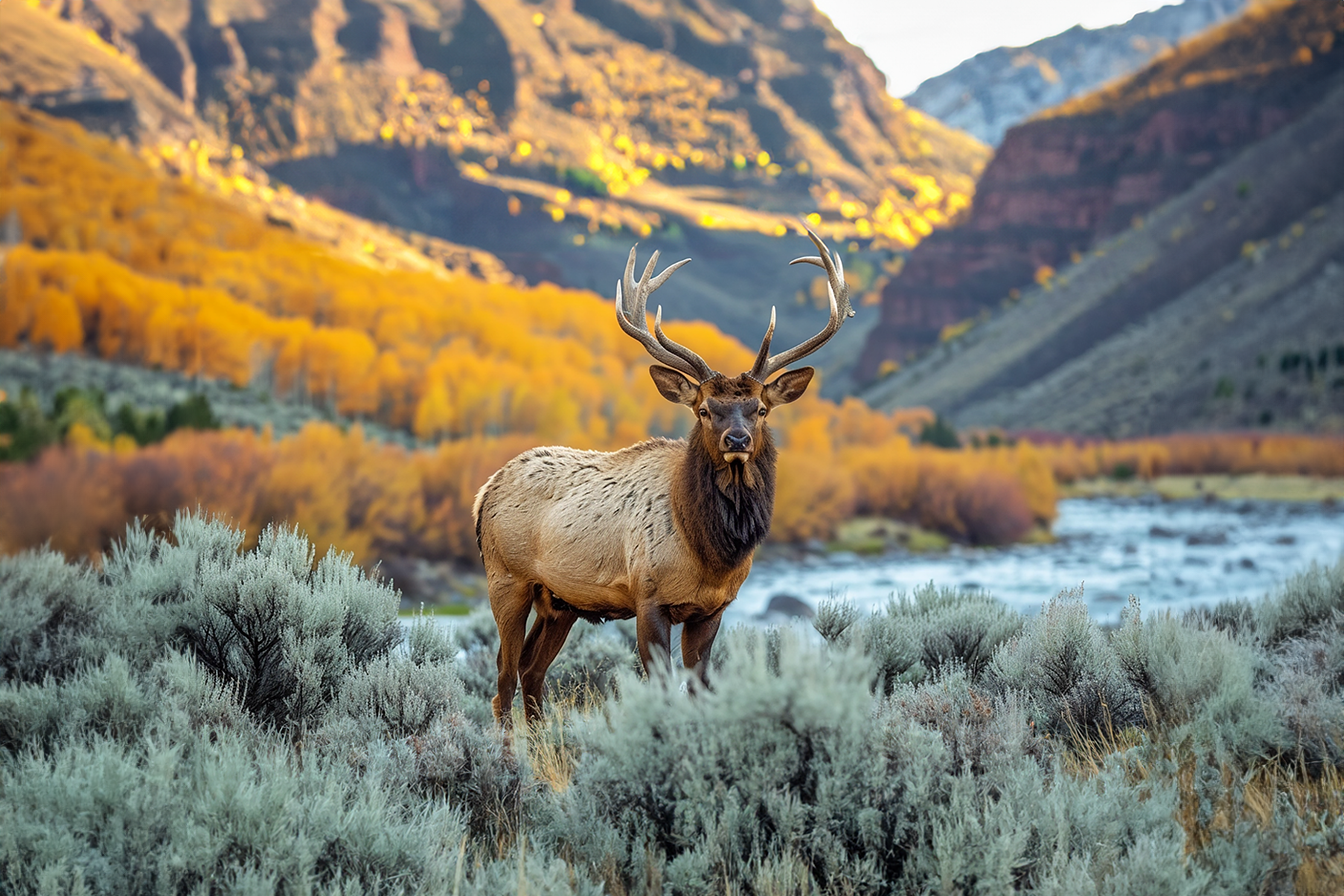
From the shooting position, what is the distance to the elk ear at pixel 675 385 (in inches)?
222

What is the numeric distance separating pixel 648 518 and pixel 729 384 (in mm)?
873

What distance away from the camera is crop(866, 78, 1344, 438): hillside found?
6406 centimetres

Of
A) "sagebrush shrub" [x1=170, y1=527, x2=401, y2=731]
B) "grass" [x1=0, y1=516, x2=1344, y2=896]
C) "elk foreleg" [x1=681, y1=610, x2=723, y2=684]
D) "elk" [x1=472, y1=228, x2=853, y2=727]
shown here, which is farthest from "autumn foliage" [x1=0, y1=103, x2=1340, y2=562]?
"elk foreleg" [x1=681, y1=610, x2=723, y2=684]

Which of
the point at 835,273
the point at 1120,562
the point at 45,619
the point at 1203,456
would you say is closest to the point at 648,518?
the point at 835,273

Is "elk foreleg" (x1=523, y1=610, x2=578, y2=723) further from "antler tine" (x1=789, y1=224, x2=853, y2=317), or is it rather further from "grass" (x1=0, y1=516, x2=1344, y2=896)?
"antler tine" (x1=789, y1=224, x2=853, y2=317)

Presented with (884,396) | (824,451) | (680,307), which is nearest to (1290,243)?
(884,396)

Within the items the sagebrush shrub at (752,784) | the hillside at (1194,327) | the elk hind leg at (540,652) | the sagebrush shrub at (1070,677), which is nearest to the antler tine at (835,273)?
the sagebrush shrub at (1070,677)

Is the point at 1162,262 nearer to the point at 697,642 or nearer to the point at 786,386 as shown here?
the point at 786,386

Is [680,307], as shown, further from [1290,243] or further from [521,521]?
[521,521]

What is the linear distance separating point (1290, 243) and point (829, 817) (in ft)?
298

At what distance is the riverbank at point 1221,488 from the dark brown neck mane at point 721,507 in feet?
167

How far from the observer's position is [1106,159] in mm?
135625

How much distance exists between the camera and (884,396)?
11144cm

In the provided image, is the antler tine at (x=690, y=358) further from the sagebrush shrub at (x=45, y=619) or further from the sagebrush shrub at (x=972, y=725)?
the sagebrush shrub at (x=45, y=619)
